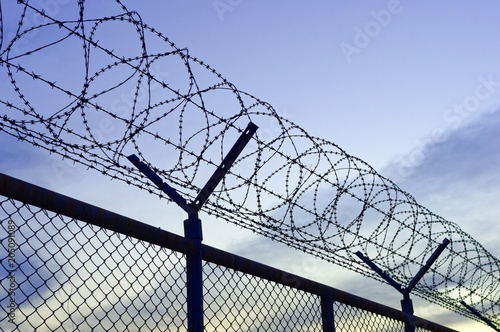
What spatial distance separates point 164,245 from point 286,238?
5.62 feet

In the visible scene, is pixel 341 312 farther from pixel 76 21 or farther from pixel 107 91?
pixel 76 21

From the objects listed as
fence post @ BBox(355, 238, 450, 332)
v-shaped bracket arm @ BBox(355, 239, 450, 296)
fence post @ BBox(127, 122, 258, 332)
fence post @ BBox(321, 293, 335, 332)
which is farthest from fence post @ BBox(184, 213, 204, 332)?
v-shaped bracket arm @ BBox(355, 239, 450, 296)

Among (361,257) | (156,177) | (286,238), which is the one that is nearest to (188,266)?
(156,177)

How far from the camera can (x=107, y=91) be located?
3760mm

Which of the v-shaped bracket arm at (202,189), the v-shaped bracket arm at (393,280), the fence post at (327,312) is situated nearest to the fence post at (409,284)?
the v-shaped bracket arm at (393,280)

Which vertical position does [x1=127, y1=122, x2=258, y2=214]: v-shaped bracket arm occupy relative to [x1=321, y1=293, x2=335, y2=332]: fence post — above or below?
above

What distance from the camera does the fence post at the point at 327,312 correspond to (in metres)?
4.67

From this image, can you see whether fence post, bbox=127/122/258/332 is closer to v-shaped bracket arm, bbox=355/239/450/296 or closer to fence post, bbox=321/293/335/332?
fence post, bbox=321/293/335/332

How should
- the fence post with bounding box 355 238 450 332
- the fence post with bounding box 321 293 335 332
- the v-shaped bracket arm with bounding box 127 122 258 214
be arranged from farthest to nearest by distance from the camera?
the fence post with bounding box 355 238 450 332
the fence post with bounding box 321 293 335 332
the v-shaped bracket arm with bounding box 127 122 258 214

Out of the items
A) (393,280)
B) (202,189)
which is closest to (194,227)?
(202,189)

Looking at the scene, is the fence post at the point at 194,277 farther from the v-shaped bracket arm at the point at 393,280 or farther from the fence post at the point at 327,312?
the v-shaped bracket arm at the point at 393,280

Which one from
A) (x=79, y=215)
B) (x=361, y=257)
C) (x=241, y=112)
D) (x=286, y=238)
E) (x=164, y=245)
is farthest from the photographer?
(x=361, y=257)

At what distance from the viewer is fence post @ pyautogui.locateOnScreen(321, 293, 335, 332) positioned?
184 inches

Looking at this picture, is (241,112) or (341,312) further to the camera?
(341,312)
